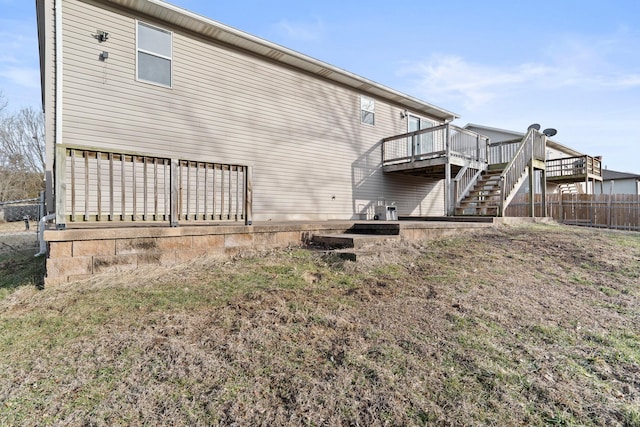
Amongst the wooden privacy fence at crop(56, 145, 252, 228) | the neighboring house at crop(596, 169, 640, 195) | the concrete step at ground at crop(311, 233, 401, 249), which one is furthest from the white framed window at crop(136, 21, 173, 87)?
the neighboring house at crop(596, 169, 640, 195)

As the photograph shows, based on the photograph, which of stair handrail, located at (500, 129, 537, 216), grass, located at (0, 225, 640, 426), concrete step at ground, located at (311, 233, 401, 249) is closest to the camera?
grass, located at (0, 225, 640, 426)

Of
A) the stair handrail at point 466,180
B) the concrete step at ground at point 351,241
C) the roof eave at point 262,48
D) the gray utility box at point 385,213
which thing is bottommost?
the concrete step at ground at point 351,241

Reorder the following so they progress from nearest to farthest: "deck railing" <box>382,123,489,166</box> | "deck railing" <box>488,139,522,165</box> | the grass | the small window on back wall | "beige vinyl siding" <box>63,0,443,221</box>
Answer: the grass < "beige vinyl siding" <box>63,0,443,221</box> < "deck railing" <box>382,123,489,166</box> < the small window on back wall < "deck railing" <box>488,139,522,165</box>

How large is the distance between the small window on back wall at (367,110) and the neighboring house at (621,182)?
2522 cm

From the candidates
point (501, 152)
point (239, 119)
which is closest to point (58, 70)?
point (239, 119)

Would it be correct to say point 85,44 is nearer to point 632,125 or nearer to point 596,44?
point 596,44

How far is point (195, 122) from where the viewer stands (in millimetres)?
7016

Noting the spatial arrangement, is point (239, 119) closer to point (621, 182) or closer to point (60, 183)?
point (60, 183)

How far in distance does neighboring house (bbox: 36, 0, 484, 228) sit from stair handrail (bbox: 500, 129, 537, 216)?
3.33 metres

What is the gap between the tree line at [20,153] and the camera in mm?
22422

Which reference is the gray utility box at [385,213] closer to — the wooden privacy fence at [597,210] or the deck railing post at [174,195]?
the deck railing post at [174,195]

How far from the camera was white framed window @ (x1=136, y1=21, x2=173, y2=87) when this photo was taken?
6383 millimetres

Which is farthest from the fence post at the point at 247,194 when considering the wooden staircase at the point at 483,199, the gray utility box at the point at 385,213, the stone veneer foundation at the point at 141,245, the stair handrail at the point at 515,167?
the stair handrail at the point at 515,167

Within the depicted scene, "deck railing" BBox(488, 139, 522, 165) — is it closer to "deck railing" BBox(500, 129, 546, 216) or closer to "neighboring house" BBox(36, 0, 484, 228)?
"deck railing" BBox(500, 129, 546, 216)
